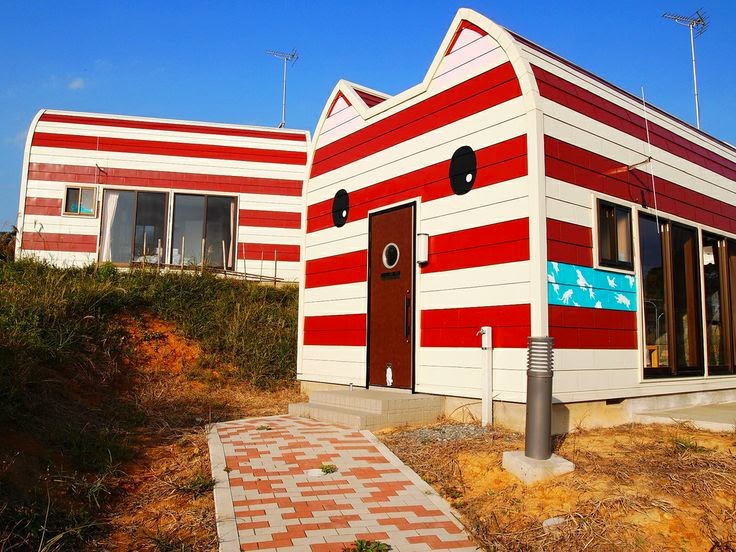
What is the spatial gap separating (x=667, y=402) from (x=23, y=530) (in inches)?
321

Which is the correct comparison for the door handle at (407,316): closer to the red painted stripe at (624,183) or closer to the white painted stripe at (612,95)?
the red painted stripe at (624,183)

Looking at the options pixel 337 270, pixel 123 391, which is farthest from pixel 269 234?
pixel 123 391

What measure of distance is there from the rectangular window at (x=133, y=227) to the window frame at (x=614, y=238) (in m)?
11.0

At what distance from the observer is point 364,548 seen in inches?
165

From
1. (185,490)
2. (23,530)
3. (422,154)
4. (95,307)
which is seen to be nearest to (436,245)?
(422,154)

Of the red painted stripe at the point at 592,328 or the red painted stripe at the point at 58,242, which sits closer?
the red painted stripe at the point at 592,328

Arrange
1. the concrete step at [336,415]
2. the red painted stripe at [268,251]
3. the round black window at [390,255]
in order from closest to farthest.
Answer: the concrete step at [336,415] < the round black window at [390,255] < the red painted stripe at [268,251]

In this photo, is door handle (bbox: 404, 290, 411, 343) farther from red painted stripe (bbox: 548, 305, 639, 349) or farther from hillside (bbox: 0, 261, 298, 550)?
hillside (bbox: 0, 261, 298, 550)

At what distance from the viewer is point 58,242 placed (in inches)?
589

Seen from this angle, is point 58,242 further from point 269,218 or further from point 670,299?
point 670,299

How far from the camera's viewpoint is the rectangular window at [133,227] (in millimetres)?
15172

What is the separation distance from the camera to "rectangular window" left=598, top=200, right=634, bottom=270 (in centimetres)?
796

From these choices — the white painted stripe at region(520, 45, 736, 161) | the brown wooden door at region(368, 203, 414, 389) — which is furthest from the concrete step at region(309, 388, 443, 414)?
the white painted stripe at region(520, 45, 736, 161)

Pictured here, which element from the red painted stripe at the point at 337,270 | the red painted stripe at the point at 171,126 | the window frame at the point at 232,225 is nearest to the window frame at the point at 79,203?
the red painted stripe at the point at 171,126
